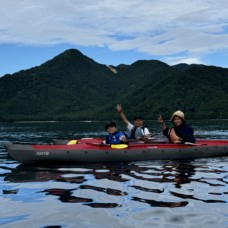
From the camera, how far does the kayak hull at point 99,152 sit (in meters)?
16.0

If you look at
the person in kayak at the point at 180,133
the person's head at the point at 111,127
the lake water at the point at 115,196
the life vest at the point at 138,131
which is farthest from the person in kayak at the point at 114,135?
the life vest at the point at 138,131

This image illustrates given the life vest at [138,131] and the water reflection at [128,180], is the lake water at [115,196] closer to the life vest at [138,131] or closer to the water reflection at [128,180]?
the water reflection at [128,180]

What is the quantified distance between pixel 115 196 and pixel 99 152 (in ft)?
22.8

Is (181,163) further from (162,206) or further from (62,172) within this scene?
(162,206)

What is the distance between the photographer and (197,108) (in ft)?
643

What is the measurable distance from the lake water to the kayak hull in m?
0.92

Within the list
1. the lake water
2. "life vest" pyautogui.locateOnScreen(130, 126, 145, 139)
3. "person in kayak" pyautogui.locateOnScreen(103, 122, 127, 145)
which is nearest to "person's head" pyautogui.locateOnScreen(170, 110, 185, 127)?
the lake water

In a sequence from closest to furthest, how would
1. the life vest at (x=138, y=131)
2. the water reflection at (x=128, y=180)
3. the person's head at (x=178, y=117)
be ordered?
the water reflection at (x=128, y=180) < the person's head at (x=178, y=117) < the life vest at (x=138, y=131)

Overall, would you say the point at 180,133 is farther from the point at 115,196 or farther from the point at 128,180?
the point at 115,196

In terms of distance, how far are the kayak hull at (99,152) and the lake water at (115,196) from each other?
92cm

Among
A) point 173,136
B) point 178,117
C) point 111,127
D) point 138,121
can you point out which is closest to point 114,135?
point 111,127

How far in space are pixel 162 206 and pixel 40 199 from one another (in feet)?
10.5

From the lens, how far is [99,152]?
1655 cm

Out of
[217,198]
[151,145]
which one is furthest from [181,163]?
[217,198]
